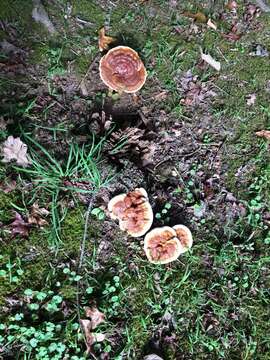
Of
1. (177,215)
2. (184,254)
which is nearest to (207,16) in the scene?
(177,215)

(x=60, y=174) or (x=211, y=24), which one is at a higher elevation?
(x=211, y=24)

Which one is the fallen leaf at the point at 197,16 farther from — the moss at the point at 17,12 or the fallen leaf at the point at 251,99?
the moss at the point at 17,12

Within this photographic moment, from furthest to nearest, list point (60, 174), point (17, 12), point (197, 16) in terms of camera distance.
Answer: point (197, 16) < point (17, 12) < point (60, 174)

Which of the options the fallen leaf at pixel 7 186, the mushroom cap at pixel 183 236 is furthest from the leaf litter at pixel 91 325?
the fallen leaf at pixel 7 186

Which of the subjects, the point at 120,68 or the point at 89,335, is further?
the point at 120,68

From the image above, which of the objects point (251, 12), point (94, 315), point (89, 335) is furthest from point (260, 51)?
point (89, 335)

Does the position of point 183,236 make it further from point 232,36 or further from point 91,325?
point 232,36

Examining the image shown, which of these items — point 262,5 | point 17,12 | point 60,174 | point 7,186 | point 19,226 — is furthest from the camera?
point 262,5
